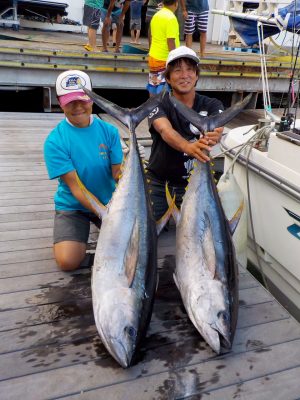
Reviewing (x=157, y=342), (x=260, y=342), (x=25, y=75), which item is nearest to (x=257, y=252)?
(x=260, y=342)

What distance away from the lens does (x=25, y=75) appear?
20.0 feet

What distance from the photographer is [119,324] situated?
1.74 m

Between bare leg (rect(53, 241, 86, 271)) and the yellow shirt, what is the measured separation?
11.1ft

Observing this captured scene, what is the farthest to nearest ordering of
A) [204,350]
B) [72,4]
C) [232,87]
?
[72,4] < [232,87] < [204,350]

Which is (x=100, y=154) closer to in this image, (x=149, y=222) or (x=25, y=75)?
(x=149, y=222)

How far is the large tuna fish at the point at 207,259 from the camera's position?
6.17 feet

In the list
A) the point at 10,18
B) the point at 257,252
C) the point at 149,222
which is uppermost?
A: the point at 10,18

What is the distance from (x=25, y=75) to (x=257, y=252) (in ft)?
15.2

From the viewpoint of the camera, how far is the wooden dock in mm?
1735

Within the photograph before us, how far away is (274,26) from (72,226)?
3.00 m

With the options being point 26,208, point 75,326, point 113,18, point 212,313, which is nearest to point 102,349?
point 75,326

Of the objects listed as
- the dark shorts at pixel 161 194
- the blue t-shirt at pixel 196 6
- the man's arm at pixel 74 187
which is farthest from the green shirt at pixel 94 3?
the man's arm at pixel 74 187

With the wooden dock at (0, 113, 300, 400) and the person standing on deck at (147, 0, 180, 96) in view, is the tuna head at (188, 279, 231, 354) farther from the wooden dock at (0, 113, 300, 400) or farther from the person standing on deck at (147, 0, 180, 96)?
the person standing on deck at (147, 0, 180, 96)

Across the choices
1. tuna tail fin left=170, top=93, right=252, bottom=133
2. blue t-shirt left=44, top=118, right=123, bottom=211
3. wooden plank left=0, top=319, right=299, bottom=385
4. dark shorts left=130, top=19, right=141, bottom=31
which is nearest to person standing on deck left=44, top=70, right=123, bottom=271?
blue t-shirt left=44, top=118, right=123, bottom=211
